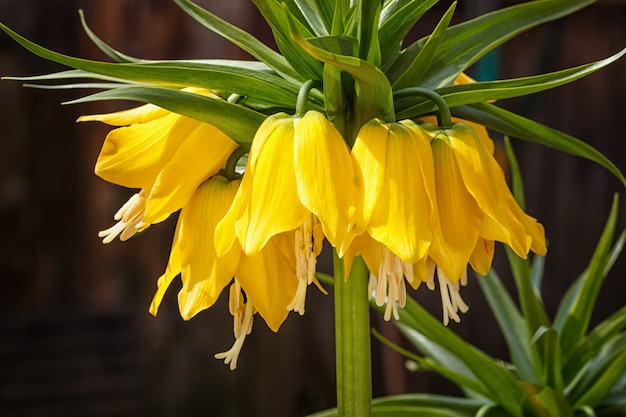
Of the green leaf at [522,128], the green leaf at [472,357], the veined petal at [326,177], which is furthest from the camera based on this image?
the green leaf at [472,357]

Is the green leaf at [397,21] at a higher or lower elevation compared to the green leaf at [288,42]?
higher

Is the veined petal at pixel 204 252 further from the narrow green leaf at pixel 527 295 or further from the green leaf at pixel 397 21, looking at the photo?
the narrow green leaf at pixel 527 295

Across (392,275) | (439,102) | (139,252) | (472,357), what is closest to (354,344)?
(392,275)

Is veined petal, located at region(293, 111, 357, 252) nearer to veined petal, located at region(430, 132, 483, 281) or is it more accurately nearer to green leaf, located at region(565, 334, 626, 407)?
veined petal, located at region(430, 132, 483, 281)

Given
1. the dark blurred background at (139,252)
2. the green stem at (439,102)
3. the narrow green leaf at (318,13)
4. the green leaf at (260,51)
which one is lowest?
the green stem at (439,102)

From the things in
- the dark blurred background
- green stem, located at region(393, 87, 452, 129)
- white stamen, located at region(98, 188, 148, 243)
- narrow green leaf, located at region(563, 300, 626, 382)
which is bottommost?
narrow green leaf, located at region(563, 300, 626, 382)

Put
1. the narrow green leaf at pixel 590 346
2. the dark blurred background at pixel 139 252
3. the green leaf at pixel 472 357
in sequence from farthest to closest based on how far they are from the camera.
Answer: the dark blurred background at pixel 139 252 < the narrow green leaf at pixel 590 346 < the green leaf at pixel 472 357

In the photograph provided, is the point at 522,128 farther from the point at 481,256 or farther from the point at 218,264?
the point at 218,264

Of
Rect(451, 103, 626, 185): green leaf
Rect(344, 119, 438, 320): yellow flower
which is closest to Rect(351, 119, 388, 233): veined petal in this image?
Rect(344, 119, 438, 320): yellow flower

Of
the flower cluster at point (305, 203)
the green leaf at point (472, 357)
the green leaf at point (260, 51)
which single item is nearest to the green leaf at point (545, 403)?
the green leaf at point (472, 357)
